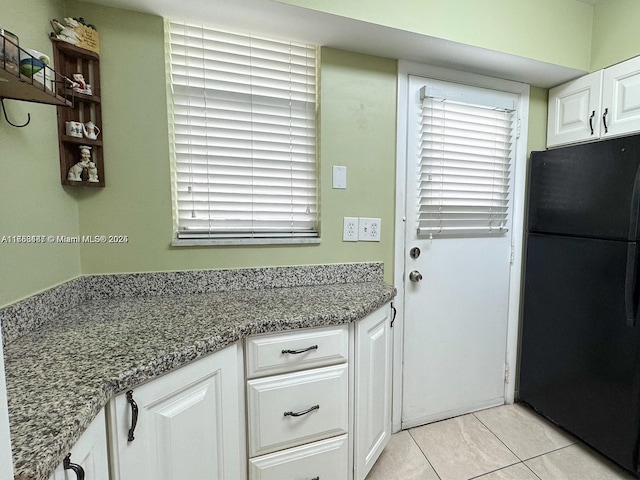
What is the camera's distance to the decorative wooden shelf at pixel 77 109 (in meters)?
1.14

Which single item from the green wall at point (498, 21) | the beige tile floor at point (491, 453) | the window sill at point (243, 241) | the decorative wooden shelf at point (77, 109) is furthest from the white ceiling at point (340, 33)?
the beige tile floor at point (491, 453)

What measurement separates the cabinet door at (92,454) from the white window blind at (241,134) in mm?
862

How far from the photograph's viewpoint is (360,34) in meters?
1.36

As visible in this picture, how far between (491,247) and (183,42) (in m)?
2.02

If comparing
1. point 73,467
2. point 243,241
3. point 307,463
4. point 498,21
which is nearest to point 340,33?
point 498,21

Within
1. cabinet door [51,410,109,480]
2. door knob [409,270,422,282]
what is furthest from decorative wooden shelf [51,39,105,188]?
door knob [409,270,422,282]

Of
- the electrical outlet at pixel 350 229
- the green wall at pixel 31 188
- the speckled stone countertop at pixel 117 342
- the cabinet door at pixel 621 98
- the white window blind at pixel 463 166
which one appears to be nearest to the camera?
the speckled stone countertop at pixel 117 342

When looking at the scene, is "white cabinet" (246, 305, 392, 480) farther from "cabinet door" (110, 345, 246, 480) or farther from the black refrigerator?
the black refrigerator

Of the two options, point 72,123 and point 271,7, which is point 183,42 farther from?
point 72,123

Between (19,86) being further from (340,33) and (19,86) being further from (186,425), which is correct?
(340,33)

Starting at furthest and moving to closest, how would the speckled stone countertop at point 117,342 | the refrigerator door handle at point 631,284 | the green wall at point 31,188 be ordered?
the refrigerator door handle at point 631,284
the green wall at point 31,188
the speckled stone countertop at point 117,342

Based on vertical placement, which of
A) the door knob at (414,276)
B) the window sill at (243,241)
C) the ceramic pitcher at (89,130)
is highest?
the ceramic pitcher at (89,130)

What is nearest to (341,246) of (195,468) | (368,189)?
(368,189)

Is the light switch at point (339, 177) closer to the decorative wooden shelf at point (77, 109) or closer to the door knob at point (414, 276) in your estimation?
the door knob at point (414, 276)
